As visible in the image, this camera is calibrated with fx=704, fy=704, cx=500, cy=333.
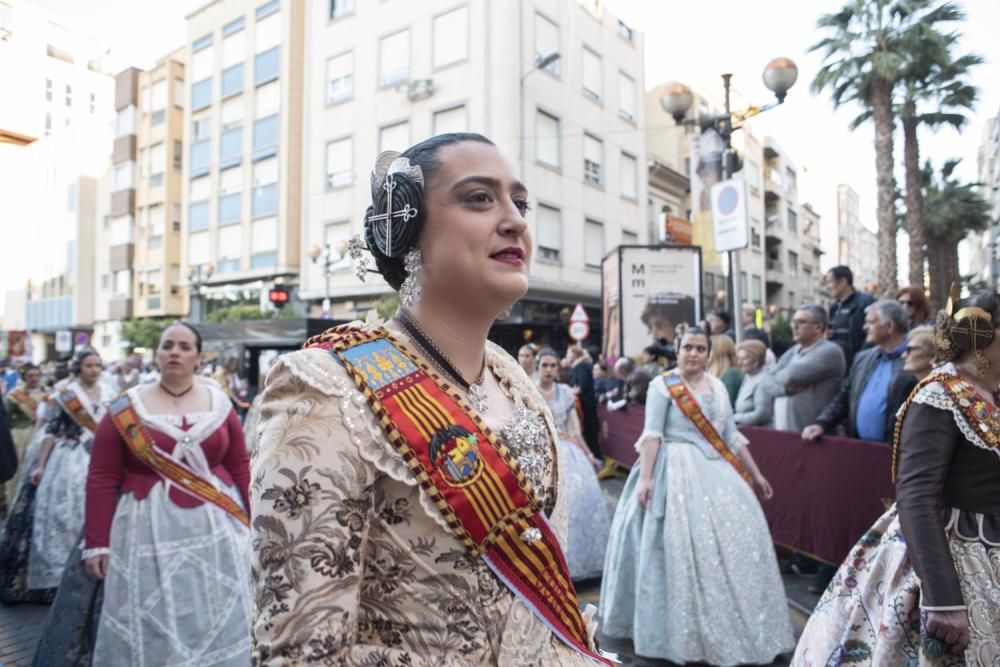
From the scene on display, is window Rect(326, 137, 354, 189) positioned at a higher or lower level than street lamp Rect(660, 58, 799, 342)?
higher

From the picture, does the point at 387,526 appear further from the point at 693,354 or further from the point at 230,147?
the point at 230,147

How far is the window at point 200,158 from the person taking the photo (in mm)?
30203

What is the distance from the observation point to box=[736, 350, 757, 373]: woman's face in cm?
666

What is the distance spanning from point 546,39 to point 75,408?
2039cm

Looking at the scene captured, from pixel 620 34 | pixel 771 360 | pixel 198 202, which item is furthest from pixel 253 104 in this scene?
pixel 771 360

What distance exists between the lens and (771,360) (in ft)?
23.5

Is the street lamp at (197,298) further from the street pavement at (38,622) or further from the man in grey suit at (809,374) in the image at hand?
the man in grey suit at (809,374)

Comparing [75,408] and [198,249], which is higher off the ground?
[198,249]

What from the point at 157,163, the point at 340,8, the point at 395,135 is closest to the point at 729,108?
the point at 395,135

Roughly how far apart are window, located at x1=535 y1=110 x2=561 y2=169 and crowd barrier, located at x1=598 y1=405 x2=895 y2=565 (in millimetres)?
17654

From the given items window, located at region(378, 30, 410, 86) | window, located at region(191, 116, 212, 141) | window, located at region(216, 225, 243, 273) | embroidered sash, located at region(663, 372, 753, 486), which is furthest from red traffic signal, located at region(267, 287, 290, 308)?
window, located at region(191, 116, 212, 141)

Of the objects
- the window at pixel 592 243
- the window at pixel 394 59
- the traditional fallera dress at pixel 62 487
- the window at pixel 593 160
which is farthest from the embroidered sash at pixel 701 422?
the window at pixel 394 59

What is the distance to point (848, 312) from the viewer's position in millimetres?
6824

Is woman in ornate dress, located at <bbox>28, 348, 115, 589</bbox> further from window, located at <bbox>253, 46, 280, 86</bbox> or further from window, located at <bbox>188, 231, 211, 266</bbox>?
window, located at <bbox>188, 231, 211, 266</bbox>
